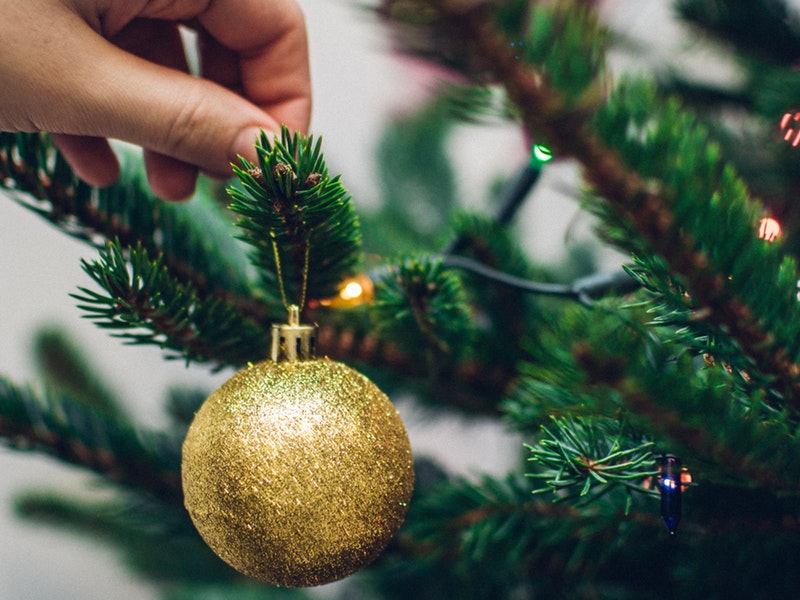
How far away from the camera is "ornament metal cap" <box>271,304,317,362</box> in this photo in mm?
275

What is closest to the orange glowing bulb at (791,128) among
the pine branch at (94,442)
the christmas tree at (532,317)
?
the christmas tree at (532,317)

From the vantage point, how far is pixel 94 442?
0.37 m

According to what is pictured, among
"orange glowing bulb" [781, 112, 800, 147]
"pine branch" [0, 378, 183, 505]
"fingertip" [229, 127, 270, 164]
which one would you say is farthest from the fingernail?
"orange glowing bulb" [781, 112, 800, 147]

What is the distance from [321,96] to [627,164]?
2.66ft

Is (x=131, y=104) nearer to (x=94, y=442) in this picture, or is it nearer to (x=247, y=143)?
(x=247, y=143)

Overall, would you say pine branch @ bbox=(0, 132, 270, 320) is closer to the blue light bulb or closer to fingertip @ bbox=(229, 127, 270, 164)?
fingertip @ bbox=(229, 127, 270, 164)

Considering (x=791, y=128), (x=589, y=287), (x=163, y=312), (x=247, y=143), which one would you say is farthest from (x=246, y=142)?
(x=791, y=128)

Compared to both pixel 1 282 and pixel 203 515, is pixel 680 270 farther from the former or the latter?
pixel 1 282

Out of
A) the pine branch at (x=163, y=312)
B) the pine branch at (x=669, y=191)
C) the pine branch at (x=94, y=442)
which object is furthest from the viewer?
the pine branch at (x=94, y=442)

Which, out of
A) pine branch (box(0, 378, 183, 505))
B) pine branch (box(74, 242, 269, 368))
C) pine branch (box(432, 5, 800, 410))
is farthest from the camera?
pine branch (box(0, 378, 183, 505))

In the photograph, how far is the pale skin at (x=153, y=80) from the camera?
10.2 inches

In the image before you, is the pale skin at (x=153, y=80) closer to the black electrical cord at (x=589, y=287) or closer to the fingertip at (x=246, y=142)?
the fingertip at (x=246, y=142)

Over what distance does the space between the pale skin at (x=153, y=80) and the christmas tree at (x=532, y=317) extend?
4cm

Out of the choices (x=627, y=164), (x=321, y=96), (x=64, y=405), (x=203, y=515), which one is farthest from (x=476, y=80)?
(x=321, y=96)
